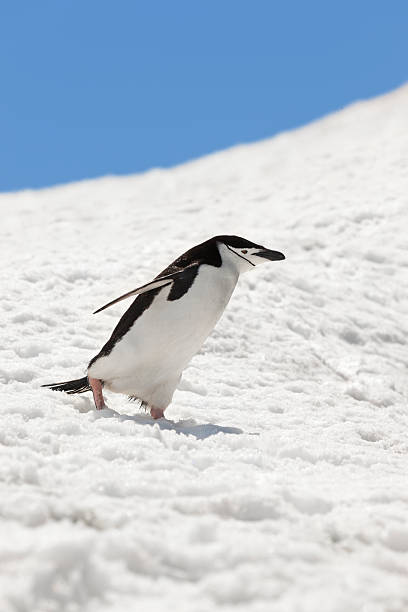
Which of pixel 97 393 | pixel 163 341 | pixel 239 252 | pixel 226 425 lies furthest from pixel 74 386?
pixel 239 252

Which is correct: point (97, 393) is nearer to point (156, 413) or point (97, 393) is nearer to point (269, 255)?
point (156, 413)

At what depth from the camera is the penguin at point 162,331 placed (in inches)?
168

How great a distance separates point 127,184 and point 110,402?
32.2 feet

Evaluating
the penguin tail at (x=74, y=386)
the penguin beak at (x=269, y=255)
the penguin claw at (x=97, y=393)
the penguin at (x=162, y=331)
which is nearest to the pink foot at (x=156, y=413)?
the penguin at (x=162, y=331)

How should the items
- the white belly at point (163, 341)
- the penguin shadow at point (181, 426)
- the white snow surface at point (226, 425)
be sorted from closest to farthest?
the white snow surface at point (226, 425) → the penguin shadow at point (181, 426) → the white belly at point (163, 341)

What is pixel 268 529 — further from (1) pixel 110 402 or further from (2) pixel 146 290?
(1) pixel 110 402

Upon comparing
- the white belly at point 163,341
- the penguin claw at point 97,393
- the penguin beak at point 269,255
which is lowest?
the penguin claw at point 97,393

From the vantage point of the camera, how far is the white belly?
425 centimetres

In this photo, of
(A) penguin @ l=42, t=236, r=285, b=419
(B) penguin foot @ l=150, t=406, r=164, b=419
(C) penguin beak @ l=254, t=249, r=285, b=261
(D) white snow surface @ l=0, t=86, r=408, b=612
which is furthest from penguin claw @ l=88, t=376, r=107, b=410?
(C) penguin beak @ l=254, t=249, r=285, b=261

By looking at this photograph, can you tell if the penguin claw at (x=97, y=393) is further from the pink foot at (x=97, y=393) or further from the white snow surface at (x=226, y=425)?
the white snow surface at (x=226, y=425)

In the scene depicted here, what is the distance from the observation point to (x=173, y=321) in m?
4.25

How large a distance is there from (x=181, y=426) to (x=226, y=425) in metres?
0.40

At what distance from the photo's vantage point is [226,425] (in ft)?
15.0

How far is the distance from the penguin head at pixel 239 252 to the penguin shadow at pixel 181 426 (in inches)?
36.0
